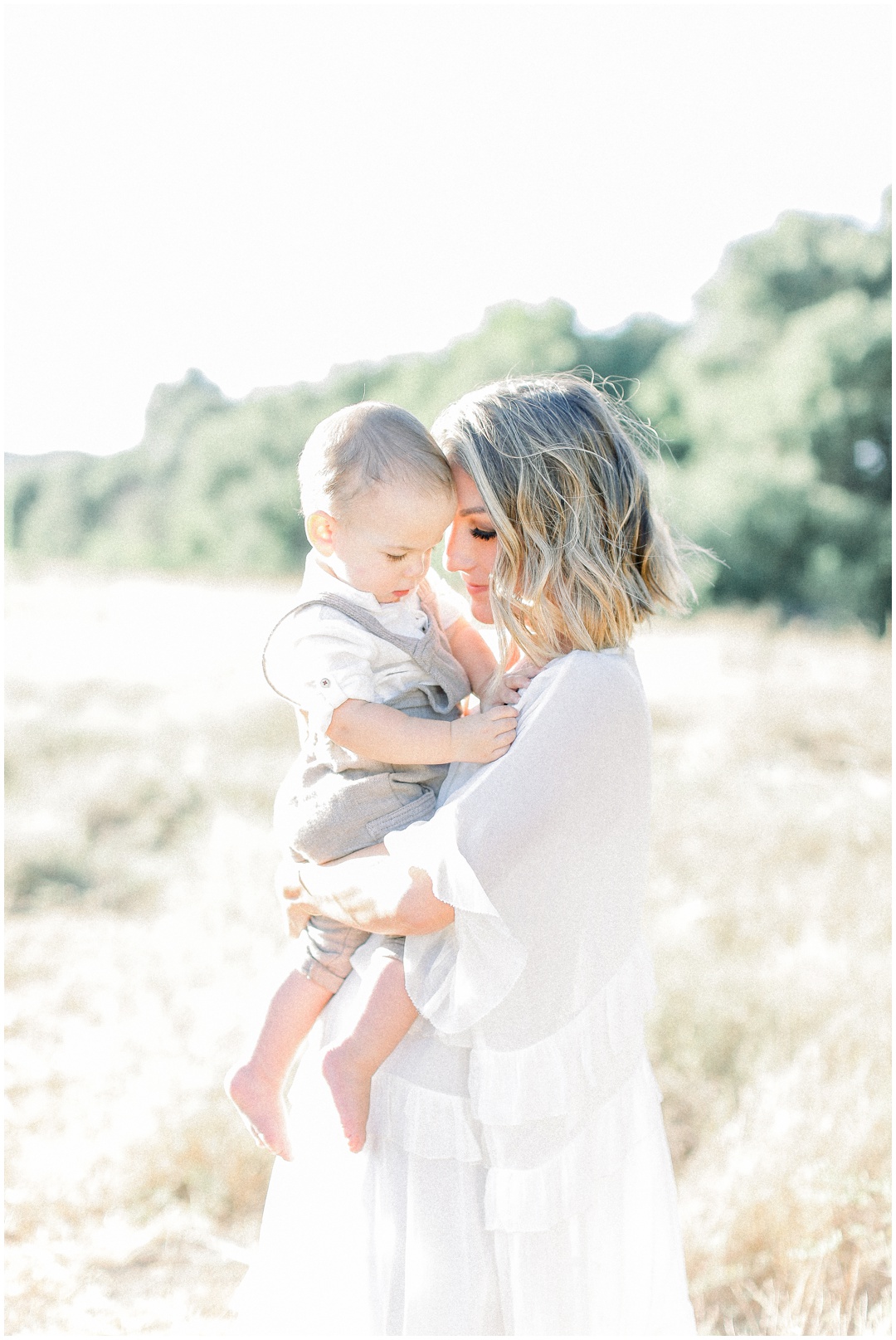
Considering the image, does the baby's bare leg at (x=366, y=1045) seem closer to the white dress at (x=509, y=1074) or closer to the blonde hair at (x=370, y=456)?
the white dress at (x=509, y=1074)

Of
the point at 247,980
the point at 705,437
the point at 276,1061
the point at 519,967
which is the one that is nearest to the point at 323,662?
the point at 519,967

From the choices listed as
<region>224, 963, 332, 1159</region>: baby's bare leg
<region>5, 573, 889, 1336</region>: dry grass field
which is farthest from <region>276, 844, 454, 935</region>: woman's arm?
<region>5, 573, 889, 1336</region>: dry grass field

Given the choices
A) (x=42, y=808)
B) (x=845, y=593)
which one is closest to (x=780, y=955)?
(x=42, y=808)

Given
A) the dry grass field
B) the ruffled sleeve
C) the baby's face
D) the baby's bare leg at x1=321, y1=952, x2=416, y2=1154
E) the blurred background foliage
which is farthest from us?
the blurred background foliage

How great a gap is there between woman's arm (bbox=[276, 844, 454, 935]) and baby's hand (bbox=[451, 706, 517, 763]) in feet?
0.65

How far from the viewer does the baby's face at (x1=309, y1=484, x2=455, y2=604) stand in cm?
179

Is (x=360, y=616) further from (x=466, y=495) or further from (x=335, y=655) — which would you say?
(x=466, y=495)

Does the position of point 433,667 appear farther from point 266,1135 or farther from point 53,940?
point 53,940

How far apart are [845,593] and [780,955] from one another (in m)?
10.0

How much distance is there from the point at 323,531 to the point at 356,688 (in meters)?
0.31

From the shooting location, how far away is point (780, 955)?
4.58 meters

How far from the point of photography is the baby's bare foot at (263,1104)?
5.98 ft

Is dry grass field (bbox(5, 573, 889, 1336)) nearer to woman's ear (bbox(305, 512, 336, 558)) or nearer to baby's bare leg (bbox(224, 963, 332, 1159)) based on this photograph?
baby's bare leg (bbox(224, 963, 332, 1159))

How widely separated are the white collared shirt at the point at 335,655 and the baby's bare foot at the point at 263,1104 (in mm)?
594
